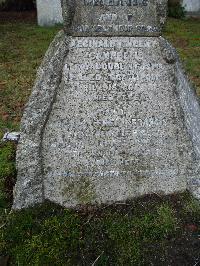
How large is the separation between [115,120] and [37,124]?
652 millimetres

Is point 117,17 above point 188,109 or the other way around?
above

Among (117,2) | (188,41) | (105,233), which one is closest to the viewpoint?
(117,2)

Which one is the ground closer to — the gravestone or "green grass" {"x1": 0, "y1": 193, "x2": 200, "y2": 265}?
"green grass" {"x1": 0, "y1": 193, "x2": 200, "y2": 265}

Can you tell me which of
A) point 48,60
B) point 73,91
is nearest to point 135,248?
point 73,91

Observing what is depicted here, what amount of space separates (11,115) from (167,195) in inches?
125

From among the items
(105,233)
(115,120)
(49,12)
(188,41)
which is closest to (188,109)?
(115,120)

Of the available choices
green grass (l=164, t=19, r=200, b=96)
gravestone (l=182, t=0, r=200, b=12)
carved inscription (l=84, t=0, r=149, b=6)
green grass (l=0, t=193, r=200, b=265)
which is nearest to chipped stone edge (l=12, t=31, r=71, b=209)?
green grass (l=0, t=193, r=200, b=265)

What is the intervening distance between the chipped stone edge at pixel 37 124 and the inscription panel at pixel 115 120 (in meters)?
0.07

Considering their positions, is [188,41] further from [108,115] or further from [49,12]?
[108,115]

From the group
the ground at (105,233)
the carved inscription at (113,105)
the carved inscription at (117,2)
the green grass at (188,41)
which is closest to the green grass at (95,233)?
the ground at (105,233)

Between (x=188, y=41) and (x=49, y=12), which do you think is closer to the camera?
(x=188, y=41)

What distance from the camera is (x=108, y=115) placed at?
424cm

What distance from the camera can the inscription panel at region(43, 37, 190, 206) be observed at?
4.13 m

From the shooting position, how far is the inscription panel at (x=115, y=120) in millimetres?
4129
